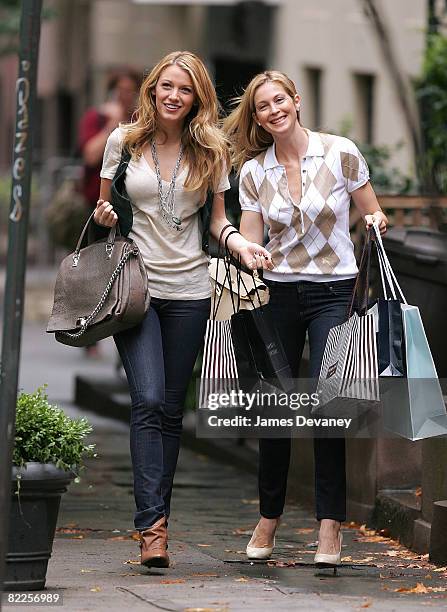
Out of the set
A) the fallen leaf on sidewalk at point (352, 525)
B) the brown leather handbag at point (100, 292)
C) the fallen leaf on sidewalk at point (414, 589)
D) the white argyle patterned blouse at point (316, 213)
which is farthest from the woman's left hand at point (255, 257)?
the fallen leaf on sidewalk at point (352, 525)

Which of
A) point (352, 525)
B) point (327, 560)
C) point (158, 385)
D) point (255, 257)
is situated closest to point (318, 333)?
point (255, 257)

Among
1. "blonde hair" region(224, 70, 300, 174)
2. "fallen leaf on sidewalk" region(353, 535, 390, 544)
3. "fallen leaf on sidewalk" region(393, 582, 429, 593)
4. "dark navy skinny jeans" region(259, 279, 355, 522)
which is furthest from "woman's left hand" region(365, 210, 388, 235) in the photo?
"fallen leaf on sidewalk" region(353, 535, 390, 544)

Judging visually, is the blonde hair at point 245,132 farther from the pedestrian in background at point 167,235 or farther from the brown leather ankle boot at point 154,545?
the brown leather ankle boot at point 154,545

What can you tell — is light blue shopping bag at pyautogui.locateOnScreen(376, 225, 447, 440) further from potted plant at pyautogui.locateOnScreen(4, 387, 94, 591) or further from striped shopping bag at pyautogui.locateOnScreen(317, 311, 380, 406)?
potted plant at pyautogui.locateOnScreen(4, 387, 94, 591)

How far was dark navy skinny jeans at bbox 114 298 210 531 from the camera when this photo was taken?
6.59 m

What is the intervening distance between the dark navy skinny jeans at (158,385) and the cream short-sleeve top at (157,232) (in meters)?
0.07

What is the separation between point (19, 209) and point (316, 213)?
1994 millimetres

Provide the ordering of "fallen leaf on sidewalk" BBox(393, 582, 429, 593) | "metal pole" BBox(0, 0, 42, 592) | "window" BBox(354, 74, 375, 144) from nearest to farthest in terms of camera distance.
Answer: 1. "metal pole" BBox(0, 0, 42, 592)
2. "fallen leaf on sidewalk" BBox(393, 582, 429, 593)
3. "window" BBox(354, 74, 375, 144)

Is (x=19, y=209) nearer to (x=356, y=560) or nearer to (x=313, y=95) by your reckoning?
(x=356, y=560)

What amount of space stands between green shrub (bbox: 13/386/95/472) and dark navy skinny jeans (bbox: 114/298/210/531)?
42 centimetres

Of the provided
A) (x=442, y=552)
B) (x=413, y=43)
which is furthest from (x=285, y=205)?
(x=413, y=43)

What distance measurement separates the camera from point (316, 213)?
6.70 metres

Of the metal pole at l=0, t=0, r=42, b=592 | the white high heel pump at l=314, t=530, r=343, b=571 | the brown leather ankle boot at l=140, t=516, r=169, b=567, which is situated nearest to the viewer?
the metal pole at l=0, t=0, r=42, b=592

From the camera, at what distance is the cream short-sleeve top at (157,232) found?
22.0 ft
